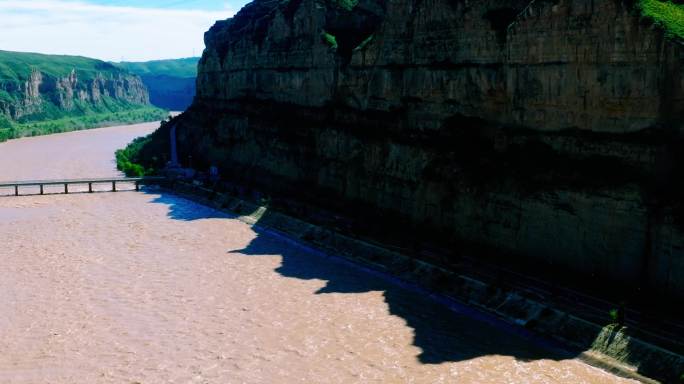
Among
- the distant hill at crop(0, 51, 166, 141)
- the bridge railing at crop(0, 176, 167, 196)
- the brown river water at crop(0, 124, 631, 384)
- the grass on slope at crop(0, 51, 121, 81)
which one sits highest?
the grass on slope at crop(0, 51, 121, 81)

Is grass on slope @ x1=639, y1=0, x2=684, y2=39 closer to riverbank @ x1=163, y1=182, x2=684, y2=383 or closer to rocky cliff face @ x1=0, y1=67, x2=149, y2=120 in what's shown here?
riverbank @ x1=163, y1=182, x2=684, y2=383

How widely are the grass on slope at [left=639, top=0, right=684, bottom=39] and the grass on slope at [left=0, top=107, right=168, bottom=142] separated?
358ft

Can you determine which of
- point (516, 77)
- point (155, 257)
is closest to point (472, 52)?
point (516, 77)

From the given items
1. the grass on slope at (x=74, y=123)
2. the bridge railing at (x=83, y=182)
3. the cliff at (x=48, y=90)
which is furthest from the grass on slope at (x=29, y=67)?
the bridge railing at (x=83, y=182)

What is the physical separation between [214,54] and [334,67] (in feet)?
94.2

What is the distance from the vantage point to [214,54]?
239ft

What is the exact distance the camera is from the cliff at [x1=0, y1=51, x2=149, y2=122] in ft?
502

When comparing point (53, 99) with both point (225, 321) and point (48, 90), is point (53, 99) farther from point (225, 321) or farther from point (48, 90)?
point (225, 321)

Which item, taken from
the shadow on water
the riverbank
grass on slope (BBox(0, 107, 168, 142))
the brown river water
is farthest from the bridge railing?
grass on slope (BBox(0, 107, 168, 142))

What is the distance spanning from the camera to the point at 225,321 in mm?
27156

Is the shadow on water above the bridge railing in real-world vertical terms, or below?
below

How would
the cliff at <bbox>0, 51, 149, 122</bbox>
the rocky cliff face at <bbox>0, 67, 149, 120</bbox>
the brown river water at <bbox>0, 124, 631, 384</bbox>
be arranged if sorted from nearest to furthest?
the brown river water at <bbox>0, 124, 631, 384</bbox> → the rocky cliff face at <bbox>0, 67, 149, 120</bbox> → the cliff at <bbox>0, 51, 149, 122</bbox>

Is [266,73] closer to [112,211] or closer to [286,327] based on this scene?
[112,211]

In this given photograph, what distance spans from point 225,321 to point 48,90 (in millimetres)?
159567
